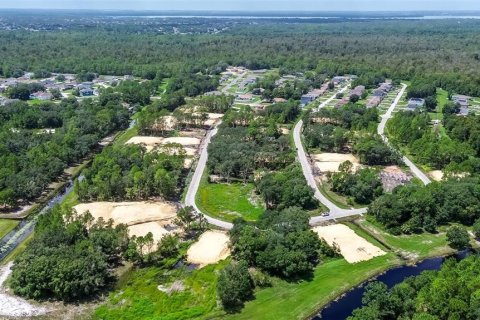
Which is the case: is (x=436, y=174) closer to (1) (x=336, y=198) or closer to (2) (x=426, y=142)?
(2) (x=426, y=142)

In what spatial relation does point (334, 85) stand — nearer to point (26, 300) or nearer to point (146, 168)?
point (146, 168)

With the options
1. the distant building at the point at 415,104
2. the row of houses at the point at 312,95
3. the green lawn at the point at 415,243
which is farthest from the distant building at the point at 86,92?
the green lawn at the point at 415,243

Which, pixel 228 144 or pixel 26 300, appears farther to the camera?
pixel 228 144

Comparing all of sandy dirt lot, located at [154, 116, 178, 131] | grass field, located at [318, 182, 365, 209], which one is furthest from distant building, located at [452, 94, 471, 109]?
sandy dirt lot, located at [154, 116, 178, 131]

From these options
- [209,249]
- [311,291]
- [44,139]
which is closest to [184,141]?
[44,139]

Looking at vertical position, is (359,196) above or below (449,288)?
below

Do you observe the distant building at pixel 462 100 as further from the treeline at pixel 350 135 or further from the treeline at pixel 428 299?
the treeline at pixel 428 299

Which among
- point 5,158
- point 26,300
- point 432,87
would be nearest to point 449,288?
point 26,300

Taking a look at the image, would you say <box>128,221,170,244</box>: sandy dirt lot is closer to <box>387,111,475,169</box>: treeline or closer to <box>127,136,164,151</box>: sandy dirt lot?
<box>127,136,164,151</box>: sandy dirt lot
